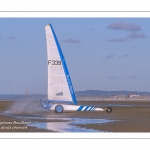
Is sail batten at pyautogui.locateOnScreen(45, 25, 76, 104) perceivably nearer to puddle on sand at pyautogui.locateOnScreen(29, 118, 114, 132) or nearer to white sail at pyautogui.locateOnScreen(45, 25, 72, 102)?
white sail at pyautogui.locateOnScreen(45, 25, 72, 102)

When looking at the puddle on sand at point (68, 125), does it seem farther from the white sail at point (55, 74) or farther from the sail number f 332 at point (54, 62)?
the sail number f 332 at point (54, 62)

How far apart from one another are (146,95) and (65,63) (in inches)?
2760

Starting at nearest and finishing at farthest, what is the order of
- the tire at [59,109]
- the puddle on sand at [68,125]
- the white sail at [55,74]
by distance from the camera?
the puddle on sand at [68,125], the tire at [59,109], the white sail at [55,74]

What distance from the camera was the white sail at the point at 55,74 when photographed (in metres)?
38.1

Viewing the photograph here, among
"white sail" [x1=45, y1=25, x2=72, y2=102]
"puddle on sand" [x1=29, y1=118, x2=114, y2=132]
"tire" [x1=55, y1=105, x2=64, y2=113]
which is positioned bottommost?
"puddle on sand" [x1=29, y1=118, x2=114, y2=132]

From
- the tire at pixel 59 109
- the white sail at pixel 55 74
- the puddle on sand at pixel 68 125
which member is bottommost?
the puddle on sand at pixel 68 125

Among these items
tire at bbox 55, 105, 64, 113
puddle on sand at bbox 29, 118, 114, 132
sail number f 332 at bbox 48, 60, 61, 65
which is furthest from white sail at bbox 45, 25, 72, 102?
puddle on sand at bbox 29, 118, 114, 132

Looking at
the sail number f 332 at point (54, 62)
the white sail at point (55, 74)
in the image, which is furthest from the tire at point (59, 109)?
the sail number f 332 at point (54, 62)

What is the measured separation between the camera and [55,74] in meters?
38.3

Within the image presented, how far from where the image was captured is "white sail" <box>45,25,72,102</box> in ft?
125

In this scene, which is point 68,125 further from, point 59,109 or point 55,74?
point 55,74

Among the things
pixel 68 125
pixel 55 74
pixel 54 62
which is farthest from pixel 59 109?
pixel 68 125
